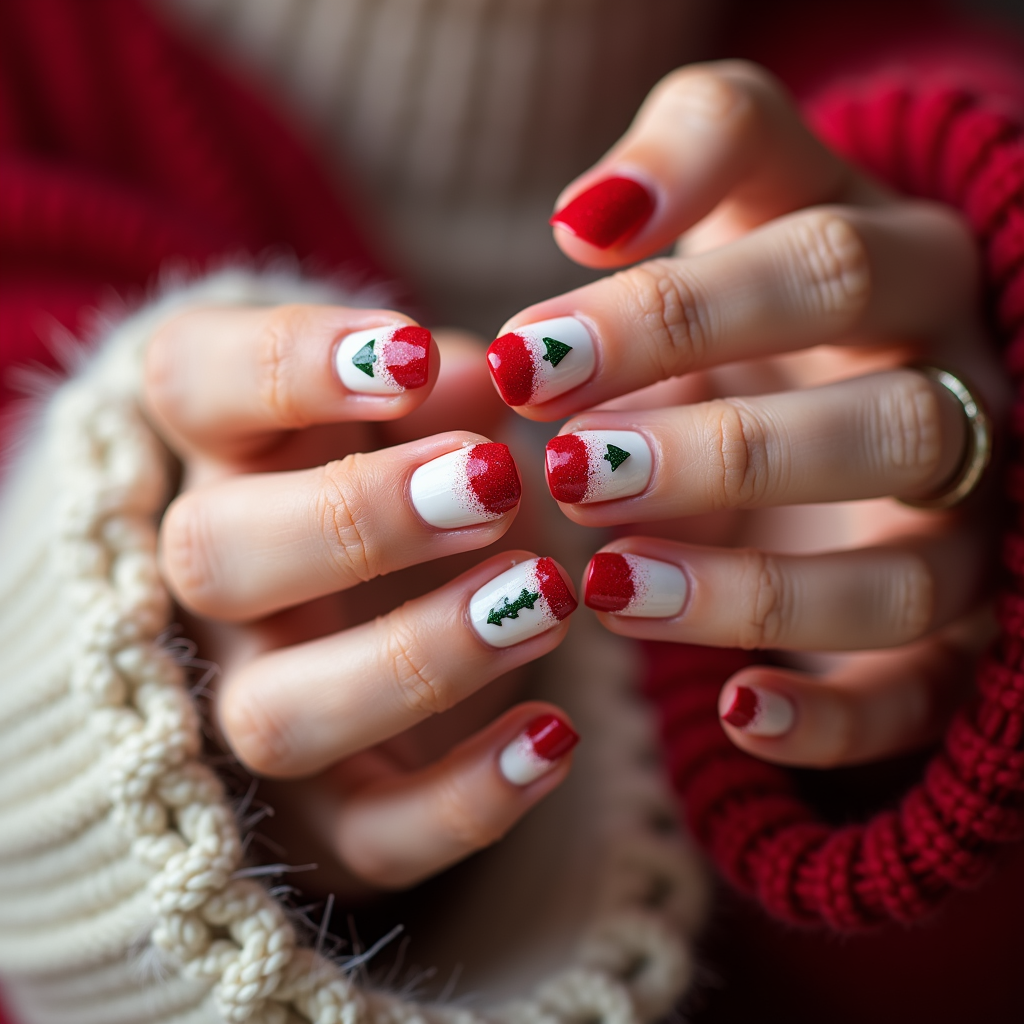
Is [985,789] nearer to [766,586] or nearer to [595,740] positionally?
[766,586]

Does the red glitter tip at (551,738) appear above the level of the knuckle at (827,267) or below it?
below

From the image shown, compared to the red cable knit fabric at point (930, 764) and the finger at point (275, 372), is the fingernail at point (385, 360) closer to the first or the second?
the finger at point (275, 372)

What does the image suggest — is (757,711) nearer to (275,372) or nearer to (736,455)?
(736,455)

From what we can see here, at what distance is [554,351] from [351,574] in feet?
0.48

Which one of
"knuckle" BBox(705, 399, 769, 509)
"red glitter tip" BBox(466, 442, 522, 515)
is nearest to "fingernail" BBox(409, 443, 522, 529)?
"red glitter tip" BBox(466, 442, 522, 515)

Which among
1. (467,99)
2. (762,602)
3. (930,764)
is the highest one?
(467,99)

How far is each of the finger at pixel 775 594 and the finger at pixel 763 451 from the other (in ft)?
0.09

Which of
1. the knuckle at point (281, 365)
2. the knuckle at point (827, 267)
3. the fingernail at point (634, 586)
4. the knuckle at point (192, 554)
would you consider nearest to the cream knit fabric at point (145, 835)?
the knuckle at point (192, 554)

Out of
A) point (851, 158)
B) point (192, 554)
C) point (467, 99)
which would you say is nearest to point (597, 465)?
point (192, 554)

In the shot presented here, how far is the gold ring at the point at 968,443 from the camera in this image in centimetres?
54

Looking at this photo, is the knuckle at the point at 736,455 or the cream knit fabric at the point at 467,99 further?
the cream knit fabric at the point at 467,99

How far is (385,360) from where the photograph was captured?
449mm

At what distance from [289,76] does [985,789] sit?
0.89 m

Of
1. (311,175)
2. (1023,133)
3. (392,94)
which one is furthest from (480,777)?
(392,94)
